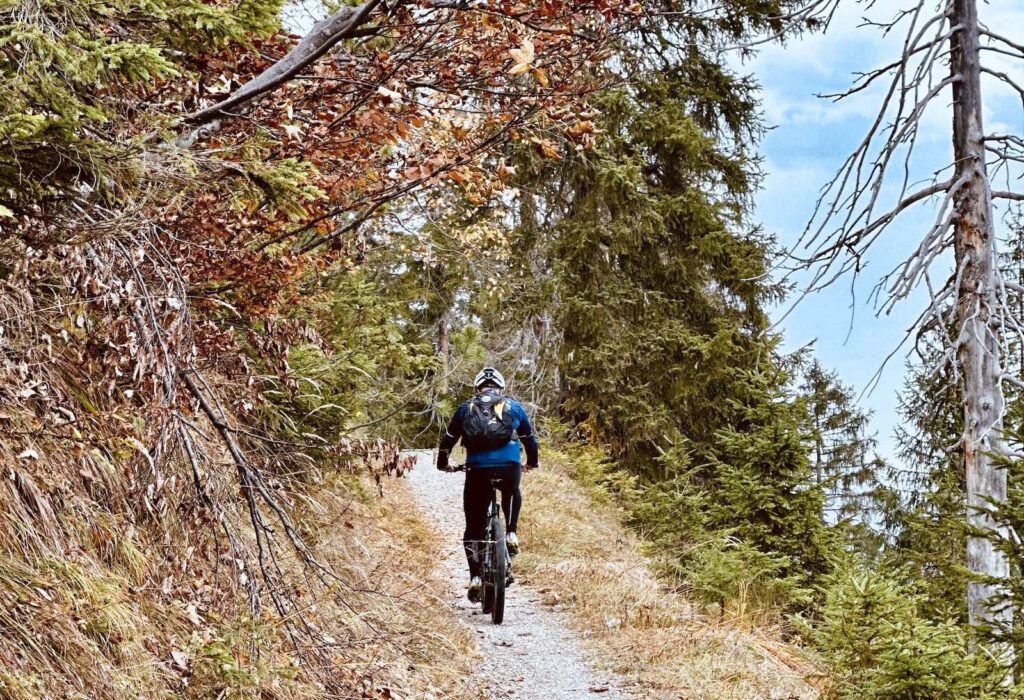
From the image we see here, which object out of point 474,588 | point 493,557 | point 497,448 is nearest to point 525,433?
point 497,448

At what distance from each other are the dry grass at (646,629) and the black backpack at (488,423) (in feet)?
6.47

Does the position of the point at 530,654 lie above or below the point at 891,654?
below

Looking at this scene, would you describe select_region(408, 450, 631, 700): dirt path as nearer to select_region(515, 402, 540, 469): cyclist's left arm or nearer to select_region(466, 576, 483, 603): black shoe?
select_region(466, 576, 483, 603): black shoe

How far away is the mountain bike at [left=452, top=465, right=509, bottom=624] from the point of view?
24.4 feet

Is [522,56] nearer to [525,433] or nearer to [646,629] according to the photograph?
[525,433]

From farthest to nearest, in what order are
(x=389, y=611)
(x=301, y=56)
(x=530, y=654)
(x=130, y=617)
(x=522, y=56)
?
1. (x=530, y=654)
2. (x=389, y=611)
3. (x=301, y=56)
4. (x=522, y=56)
5. (x=130, y=617)

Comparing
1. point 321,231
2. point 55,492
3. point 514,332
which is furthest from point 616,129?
point 55,492

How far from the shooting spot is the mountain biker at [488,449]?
7.29m

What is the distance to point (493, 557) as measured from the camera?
24.5ft

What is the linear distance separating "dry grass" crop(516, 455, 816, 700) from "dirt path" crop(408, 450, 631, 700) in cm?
20

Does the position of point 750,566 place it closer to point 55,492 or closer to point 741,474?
point 741,474

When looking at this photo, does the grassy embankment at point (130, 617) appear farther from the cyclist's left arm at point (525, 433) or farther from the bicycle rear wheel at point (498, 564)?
the cyclist's left arm at point (525, 433)

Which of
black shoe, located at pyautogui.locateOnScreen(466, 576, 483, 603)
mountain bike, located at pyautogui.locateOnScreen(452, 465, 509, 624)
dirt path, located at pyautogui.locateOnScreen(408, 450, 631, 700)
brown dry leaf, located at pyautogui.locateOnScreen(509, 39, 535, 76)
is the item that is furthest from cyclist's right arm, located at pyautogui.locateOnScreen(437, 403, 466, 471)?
brown dry leaf, located at pyautogui.locateOnScreen(509, 39, 535, 76)

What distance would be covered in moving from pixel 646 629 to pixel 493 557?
1507mm
